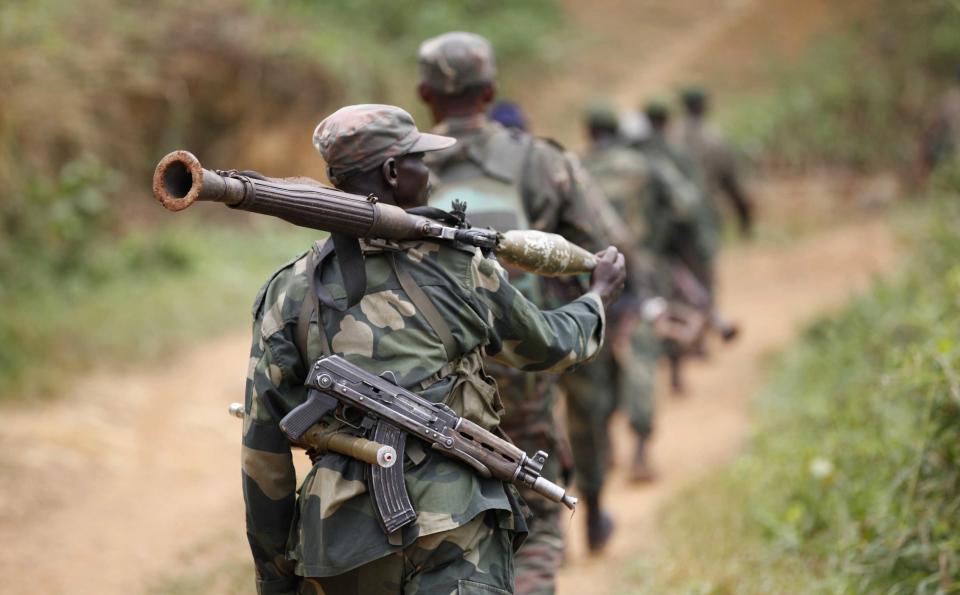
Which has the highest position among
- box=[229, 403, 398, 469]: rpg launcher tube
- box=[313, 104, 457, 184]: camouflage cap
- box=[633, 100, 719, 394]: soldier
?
box=[633, 100, 719, 394]: soldier

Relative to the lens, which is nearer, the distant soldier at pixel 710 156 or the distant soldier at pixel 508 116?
the distant soldier at pixel 508 116

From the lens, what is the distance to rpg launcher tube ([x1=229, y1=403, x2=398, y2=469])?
265 cm

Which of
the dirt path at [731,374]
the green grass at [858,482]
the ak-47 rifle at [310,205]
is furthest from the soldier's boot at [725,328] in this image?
the ak-47 rifle at [310,205]

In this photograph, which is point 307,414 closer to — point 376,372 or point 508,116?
point 376,372

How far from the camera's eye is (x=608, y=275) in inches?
129

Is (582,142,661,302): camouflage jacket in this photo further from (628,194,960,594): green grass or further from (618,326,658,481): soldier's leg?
(628,194,960,594): green grass

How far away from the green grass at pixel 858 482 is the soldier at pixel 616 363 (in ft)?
1.58

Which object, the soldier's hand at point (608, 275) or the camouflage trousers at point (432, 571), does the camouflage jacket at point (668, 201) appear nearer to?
the soldier's hand at point (608, 275)

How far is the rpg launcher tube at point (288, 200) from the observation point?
2418 millimetres

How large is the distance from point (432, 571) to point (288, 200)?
0.92 m

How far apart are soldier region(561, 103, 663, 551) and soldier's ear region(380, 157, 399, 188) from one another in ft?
7.29

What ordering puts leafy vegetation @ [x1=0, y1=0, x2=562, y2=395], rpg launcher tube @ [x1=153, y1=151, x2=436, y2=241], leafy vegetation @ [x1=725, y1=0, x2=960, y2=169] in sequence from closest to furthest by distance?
rpg launcher tube @ [x1=153, y1=151, x2=436, y2=241]
leafy vegetation @ [x1=0, y1=0, x2=562, y2=395]
leafy vegetation @ [x1=725, y1=0, x2=960, y2=169]

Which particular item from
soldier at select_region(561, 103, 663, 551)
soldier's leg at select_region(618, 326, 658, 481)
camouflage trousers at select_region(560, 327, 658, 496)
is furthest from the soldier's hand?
soldier's leg at select_region(618, 326, 658, 481)

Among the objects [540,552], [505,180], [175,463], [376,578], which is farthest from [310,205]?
[175,463]
